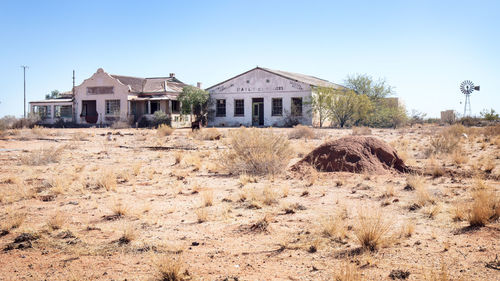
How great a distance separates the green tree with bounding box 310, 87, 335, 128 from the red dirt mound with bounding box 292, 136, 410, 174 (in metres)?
25.0

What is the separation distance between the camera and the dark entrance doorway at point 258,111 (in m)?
40.2

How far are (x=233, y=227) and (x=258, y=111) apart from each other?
3453cm

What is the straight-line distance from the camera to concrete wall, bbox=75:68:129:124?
1640 inches

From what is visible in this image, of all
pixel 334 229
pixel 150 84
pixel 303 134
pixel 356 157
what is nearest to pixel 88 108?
pixel 150 84

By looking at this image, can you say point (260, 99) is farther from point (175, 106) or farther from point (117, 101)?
point (117, 101)

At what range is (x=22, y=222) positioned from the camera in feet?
20.2

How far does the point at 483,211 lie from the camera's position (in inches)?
227

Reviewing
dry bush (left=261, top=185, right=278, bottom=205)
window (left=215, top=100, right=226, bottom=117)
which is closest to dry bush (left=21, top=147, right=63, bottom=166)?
dry bush (left=261, top=185, right=278, bottom=205)

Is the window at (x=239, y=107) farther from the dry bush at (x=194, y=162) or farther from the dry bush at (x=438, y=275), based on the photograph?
the dry bush at (x=438, y=275)

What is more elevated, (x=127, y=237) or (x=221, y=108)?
(x=221, y=108)

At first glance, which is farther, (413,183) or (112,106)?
(112,106)

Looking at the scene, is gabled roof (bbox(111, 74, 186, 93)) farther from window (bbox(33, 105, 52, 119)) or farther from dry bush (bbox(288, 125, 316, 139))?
dry bush (bbox(288, 125, 316, 139))

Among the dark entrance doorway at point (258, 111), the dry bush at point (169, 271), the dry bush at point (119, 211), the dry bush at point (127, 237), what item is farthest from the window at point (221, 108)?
the dry bush at point (169, 271)

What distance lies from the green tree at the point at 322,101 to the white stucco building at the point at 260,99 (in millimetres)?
537
